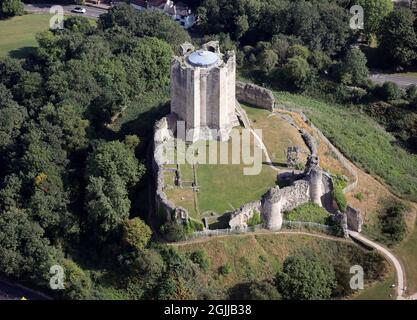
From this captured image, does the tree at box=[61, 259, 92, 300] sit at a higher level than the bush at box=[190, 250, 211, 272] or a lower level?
lower

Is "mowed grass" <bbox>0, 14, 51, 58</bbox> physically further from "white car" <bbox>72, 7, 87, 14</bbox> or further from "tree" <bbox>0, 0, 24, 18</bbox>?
"white car" <bbox>72, 7, 87, 14</bbox>

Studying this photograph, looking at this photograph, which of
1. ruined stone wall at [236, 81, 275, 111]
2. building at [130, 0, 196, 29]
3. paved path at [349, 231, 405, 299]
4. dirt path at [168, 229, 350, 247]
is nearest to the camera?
paved path at [349, 231, 405, 299]

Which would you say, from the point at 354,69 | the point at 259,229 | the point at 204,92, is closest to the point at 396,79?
the point at 354,69

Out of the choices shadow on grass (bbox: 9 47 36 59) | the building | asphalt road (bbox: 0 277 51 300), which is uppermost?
the building

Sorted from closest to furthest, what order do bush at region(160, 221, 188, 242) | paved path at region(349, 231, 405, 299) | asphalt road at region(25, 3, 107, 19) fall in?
paved path at region(349, 231, 405, 299)
bush at region(160, 221, 188, 242)
asphalt road at region(25, 3, 107, 19)

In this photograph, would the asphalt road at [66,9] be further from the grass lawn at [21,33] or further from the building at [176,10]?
the building at [176,10]

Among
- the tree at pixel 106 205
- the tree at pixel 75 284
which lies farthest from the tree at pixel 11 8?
the tree at pixel 75 284

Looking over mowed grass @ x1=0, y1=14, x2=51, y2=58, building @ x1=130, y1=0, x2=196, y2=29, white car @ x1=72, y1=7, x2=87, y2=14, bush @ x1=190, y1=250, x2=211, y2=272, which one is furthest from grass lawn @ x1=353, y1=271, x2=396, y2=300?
white car @ x1=72, y1=7, x2=87, y2=14
